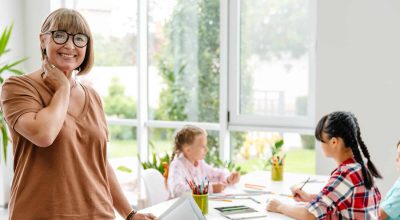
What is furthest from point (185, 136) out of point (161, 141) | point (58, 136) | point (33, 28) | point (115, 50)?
point (33, 28)

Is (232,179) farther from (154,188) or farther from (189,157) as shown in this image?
(154,188)

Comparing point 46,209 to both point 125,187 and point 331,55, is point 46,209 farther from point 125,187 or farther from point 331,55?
point 125,187

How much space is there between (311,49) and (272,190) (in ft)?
4.86

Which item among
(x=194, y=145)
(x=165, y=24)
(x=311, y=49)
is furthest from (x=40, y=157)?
A: (x=165, y=24)

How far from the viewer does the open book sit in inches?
71.7

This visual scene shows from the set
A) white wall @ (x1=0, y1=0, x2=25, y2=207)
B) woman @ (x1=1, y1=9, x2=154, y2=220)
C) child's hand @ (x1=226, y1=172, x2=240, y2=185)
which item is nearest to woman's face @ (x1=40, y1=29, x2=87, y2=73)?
woman @ (x1=1, y1=9, x2=154, y2=220)

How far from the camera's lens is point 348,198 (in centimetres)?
204

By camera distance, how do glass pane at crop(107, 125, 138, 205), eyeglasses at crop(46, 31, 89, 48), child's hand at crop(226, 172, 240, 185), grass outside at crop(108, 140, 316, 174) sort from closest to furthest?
eyeglasses at crop(46, 31, 89, 48), child's hand at crop(226, 172, 240, 185), grass outside at crop(108, 140, 316, 174), glass pane at crop(107, 125, 138, 205)

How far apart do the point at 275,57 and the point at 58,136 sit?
2911 millimetres

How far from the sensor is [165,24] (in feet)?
15.1

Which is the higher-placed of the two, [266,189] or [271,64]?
[271,64]

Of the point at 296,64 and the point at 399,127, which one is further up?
the point at 296,64

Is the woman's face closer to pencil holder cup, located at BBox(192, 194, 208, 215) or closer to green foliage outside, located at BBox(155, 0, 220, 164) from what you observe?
pencil holder cup, located at BBox(192, 194, 208, 215)

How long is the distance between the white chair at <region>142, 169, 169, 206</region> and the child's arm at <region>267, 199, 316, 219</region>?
0.73 m
